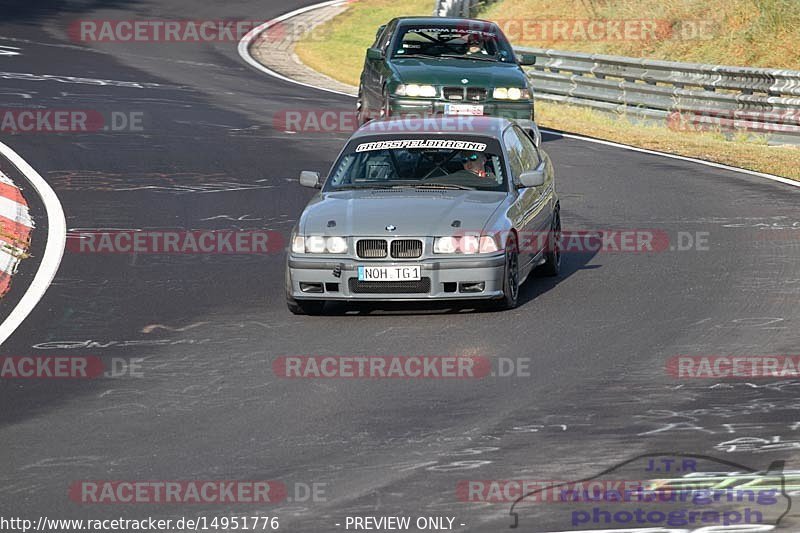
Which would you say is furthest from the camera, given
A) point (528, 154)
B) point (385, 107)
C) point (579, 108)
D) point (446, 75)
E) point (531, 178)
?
point (579, 108)

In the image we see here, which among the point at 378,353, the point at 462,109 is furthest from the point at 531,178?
the point at 462,109

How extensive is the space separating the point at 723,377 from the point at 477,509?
3.04 m

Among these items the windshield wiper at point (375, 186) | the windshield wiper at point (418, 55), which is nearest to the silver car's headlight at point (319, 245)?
the windshield wiper at point (375, 186)

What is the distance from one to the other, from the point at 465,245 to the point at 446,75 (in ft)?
29.2

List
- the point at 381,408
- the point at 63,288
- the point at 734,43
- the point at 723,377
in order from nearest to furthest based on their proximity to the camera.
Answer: the point at 381,408, the point at 723,377, the point at 63,288, the point at 734,43

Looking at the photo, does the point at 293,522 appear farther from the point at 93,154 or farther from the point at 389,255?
the point at 93,154

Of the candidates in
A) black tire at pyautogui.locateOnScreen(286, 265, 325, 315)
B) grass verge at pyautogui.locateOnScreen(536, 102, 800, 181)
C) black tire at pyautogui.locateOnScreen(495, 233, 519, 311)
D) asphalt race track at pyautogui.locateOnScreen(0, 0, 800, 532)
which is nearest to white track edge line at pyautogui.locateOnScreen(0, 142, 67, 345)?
asphalt race track at pyautogui.locateOnScreen(0, 0, 800, 532)

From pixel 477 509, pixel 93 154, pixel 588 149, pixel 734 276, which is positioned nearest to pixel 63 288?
pixel 734 276

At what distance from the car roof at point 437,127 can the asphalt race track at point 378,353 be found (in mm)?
1403

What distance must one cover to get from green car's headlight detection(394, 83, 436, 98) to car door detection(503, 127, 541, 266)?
6.24 metres

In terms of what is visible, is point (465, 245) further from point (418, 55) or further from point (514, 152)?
point (418, 55)

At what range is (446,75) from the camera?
64.5 ft

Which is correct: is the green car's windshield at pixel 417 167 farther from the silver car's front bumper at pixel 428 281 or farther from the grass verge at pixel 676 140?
the grass verge at pixel 676 140

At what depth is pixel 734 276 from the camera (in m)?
12.7
